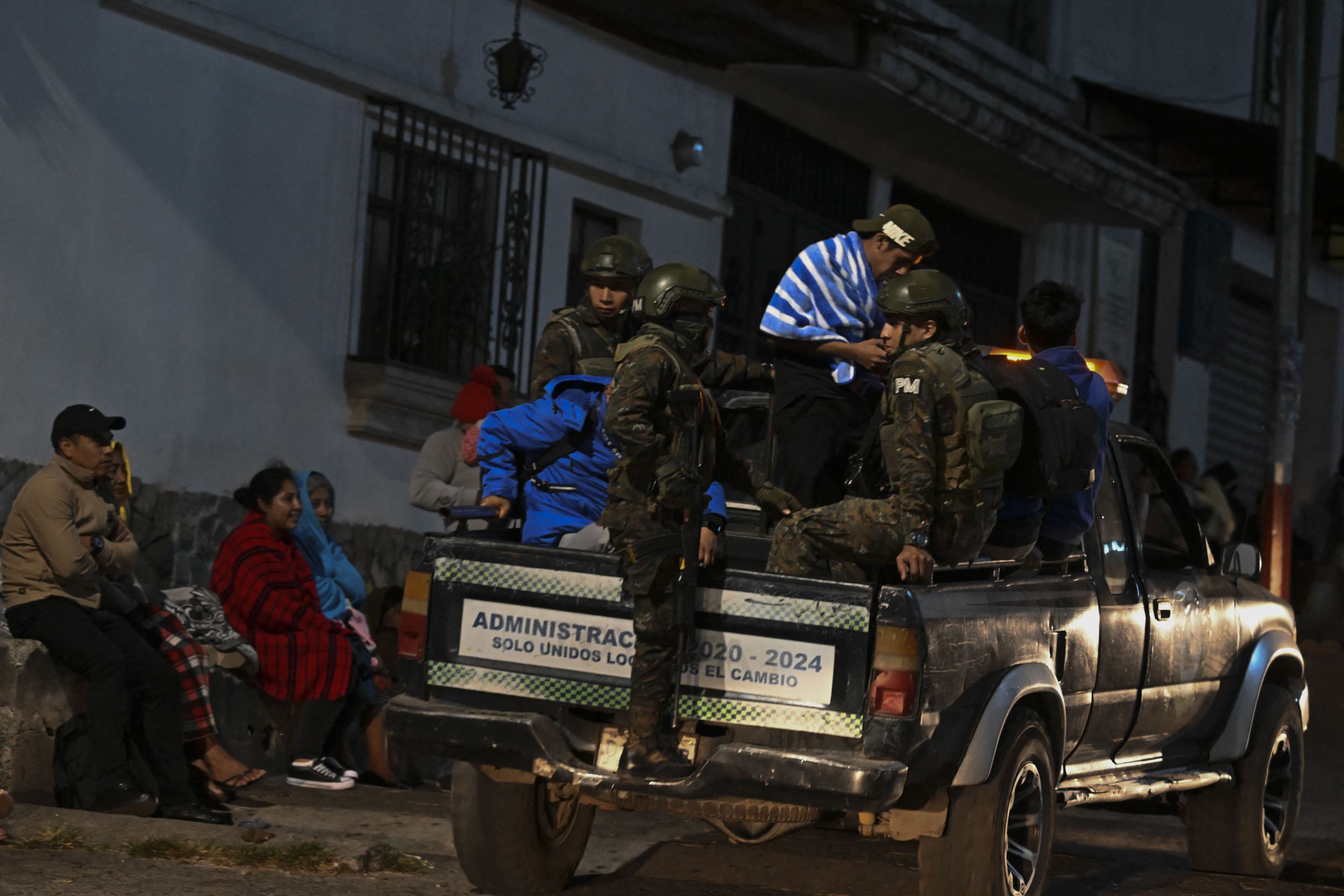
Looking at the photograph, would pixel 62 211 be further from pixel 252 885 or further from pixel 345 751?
pixel 252 885

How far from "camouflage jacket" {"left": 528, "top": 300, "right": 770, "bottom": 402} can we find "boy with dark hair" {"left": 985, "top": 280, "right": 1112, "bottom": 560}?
100 cm

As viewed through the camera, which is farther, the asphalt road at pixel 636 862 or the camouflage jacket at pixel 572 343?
the camouflage jacket at pixel 572 343

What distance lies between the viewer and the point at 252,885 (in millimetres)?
6711

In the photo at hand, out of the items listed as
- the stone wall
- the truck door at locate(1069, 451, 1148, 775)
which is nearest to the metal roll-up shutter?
the stone wall

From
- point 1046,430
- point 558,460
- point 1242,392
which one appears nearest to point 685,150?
point 558,460

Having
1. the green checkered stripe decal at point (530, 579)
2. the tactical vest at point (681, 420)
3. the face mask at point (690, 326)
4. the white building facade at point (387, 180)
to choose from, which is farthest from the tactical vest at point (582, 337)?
the white building facade at point (387, 180)

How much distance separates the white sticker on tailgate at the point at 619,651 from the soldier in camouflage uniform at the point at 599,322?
1.35 meters

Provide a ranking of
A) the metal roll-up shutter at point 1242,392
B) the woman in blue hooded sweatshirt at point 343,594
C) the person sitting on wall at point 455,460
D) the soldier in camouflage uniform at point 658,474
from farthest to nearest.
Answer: the metal roll-up shutter at point 1242,392 < the person sitting on wall at point 455,460 < the woman in blue hooded sweatshirt at point 343,594 < the soldier in camouflage uniform at point 658,474

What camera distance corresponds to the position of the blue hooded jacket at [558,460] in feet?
23.2

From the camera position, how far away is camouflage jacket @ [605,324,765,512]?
636cm

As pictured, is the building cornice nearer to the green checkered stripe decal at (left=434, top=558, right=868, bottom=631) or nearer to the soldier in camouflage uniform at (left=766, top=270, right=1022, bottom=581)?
the green checkered stripe decal at (left=434, top=558, right=868, bottom=631)

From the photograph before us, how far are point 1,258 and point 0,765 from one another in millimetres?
2639

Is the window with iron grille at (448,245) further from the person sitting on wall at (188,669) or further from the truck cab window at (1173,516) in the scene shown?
the truck cab window at (1173,516)

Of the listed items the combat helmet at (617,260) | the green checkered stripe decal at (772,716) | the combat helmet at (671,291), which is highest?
the combat helmet at (617,260)
